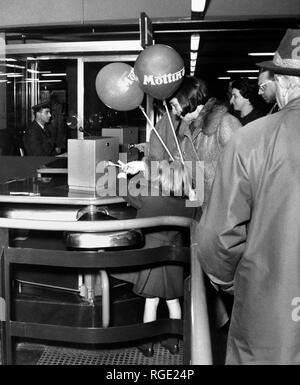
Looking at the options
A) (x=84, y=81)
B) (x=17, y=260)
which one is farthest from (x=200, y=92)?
(x=84, y=81)

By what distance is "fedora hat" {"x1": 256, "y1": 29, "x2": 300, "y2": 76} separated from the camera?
1.44 m

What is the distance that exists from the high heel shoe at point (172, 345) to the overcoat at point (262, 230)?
142cm

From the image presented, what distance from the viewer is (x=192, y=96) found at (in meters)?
3.01

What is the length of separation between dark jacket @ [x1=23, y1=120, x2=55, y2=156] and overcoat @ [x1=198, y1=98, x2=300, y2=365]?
5.05 metres

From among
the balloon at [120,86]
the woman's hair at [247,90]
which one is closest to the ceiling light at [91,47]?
the woman's hair at [247,90]

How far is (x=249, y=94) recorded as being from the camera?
4328mm

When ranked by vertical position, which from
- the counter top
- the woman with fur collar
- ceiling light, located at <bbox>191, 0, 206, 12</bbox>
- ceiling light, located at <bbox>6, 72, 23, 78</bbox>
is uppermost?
ceiling light, located at <bbox>191, 0, 206, 12</bbox>

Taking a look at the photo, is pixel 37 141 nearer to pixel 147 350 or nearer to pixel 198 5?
pixel 198 5

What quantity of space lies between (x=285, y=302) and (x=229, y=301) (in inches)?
47.6

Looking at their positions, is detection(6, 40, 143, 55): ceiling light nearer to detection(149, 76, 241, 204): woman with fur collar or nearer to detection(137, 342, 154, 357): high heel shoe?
detection(149, 76, 241, 204): woman with fur collar

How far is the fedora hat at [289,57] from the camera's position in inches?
56.7

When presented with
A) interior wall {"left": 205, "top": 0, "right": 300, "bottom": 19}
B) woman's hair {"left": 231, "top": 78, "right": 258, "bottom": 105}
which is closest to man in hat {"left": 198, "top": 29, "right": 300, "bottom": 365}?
woman's hair {"left": 231, "top": 78, "right": 258, "bottom": 105}

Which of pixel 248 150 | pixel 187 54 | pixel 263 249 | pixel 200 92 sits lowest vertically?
pixel 263 249
